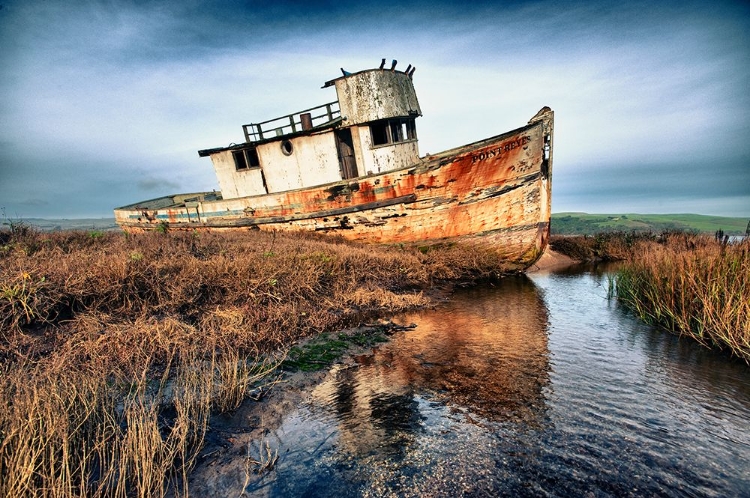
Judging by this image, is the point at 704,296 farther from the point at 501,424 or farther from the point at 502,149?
the point at 502,149

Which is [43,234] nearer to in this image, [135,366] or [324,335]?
[135,366]

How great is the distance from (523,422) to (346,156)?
11531 millimetres

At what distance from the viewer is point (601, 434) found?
2.90 m

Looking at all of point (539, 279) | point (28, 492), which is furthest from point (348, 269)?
point (539, 279)

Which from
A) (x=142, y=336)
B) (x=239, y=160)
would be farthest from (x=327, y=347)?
(x=239, y=160)

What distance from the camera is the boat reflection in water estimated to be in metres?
3.13

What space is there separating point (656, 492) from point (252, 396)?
3699 millimetres

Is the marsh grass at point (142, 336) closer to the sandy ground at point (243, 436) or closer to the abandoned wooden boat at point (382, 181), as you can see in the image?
the sandy ground at point (243, 436)

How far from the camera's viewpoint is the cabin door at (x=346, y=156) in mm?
12766

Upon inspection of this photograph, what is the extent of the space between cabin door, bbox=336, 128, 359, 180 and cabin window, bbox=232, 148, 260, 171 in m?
3.98

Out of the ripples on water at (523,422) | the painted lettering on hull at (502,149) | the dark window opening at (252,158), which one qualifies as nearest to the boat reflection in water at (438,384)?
the ripples on water at (523,422)

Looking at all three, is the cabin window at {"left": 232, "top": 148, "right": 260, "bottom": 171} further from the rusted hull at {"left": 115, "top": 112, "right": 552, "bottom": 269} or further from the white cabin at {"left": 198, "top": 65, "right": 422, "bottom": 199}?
the rusted hull at {"left": 115, "top": 112, "right": 552, "bottom": 269}

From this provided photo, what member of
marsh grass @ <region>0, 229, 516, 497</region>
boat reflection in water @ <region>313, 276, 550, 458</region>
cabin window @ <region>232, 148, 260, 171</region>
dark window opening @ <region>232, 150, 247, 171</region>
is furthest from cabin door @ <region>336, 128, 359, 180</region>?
boat reflection in water @ <region>313, 276, 550, 458</region>

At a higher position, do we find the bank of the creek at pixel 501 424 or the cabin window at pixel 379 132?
the cabin window at pixel 379 132
